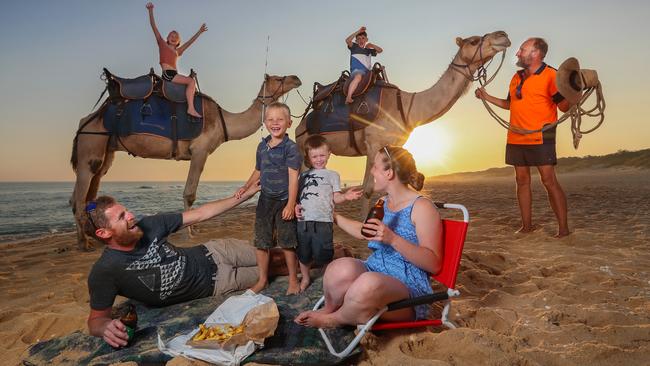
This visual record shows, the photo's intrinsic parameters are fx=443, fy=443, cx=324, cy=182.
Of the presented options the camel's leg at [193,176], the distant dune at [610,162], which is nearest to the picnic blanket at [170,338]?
the camel's leg at [193,176]

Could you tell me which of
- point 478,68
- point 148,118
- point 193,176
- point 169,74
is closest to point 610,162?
point 478,68

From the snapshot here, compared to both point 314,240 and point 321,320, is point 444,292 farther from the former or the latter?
point 314,240

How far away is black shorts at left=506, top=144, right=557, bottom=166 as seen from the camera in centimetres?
614

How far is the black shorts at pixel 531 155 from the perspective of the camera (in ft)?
20.1

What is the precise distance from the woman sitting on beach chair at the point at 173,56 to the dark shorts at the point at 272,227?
179 inches

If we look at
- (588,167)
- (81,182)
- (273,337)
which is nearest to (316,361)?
(273,337)

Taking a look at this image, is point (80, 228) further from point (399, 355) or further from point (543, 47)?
point (543, 47)

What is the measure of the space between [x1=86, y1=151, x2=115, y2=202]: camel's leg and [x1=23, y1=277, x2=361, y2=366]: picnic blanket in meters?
5.04

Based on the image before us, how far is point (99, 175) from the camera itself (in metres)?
7.77

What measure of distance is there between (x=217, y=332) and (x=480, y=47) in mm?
6441

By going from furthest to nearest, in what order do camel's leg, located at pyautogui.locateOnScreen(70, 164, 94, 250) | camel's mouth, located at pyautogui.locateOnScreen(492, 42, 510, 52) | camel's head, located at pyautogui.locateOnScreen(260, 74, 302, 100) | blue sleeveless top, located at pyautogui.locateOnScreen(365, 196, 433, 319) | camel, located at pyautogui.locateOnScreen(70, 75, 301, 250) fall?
1. camel's head, located at pyautogui.locateOnScreen(260, 74, 302, 100)
2. camel, located at pyautogui.locateOnScreen(70, 75, 301, 250)
3. camel's leg, located at pyautogui.locateOnScreen(70, 164, 94, 250)
4. camel's mouth, located at pyautogui.locateOnScreen(492, 42, 510, 52)
5. blue sleeveless top, located at pyautogui.locateOnScreen(365, 196, 433, 319)

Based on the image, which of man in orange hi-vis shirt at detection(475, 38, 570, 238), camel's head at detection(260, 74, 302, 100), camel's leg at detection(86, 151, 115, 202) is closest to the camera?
man in orange hi-vis shirt at detection(475, 38, 570, 238)

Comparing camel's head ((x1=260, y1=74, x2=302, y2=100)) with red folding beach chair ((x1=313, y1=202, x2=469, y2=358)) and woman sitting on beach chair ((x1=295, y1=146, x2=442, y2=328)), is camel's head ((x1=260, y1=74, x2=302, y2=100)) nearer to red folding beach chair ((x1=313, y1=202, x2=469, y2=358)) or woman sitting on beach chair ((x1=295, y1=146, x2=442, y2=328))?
woman sitting on beach chair ((x1=295, y1=146, x2=442, y2=328))

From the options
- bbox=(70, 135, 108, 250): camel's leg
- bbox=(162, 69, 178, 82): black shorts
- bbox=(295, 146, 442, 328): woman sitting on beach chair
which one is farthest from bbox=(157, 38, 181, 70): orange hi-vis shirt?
bbox=(295, 146, 442, 328): woman sitting on beach chair
